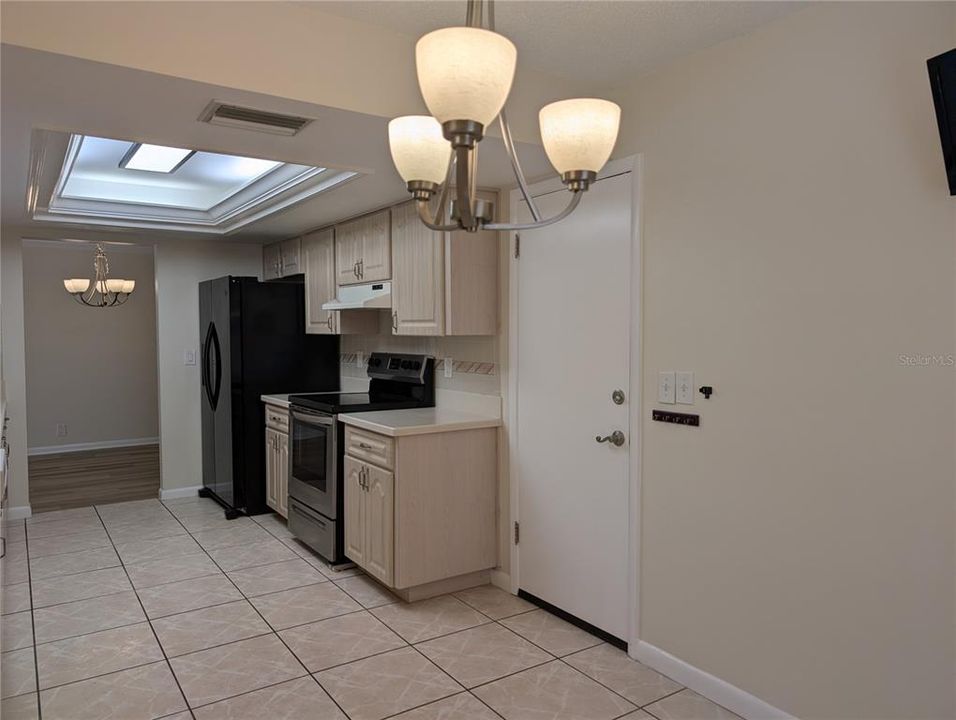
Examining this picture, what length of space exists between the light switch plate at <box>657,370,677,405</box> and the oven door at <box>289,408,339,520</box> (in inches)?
73.7

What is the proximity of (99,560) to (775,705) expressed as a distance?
11.9 feet

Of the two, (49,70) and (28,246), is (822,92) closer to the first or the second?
(49,70)

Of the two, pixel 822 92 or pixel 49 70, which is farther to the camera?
pixel 822 92

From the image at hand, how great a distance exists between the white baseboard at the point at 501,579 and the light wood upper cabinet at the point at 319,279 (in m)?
1.95

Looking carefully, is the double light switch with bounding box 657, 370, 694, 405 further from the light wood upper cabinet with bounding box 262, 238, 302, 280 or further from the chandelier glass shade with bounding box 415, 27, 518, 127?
the light wood upper cabinet with bounding box 262, 238, 302, 280

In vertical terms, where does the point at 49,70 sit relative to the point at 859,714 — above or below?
above

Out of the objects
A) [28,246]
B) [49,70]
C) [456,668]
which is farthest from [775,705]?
[28,246]

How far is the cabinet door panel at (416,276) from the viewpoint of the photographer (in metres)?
3.50

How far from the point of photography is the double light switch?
254 cm

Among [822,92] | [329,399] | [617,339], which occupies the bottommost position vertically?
[329,399]

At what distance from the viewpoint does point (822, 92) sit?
6.88 feet

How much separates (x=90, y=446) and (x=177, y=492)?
2.88m

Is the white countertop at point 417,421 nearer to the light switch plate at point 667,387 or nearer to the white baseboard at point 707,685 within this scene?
the light switch plate at point 667,387

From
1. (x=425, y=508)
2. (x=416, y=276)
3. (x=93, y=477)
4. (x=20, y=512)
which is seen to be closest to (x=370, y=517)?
(x=425, y=508)
